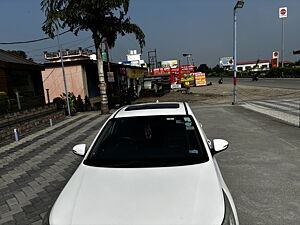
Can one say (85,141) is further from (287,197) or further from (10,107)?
(287,197)

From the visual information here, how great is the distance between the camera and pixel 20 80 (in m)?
14.1

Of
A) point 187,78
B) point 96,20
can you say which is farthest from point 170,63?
point 96,20

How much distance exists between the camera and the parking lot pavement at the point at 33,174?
3684 millimetres

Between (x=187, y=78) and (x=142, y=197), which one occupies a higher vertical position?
(x=187, y=78)

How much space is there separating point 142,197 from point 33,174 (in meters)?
4.27

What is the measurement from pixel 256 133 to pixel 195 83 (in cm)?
A: 3408

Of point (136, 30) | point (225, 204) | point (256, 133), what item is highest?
point (136, 30)

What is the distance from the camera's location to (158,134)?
9.96ft

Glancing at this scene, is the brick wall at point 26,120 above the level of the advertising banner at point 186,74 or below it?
below

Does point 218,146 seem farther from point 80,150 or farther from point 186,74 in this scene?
point 186,74

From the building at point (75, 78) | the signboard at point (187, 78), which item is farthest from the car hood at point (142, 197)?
the signboard at point (187, 78)

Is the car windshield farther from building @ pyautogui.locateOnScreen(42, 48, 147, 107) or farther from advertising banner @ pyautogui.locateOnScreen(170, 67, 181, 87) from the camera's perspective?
advertising banner @ pyautogui.locateOnScreen(170, 67, 181, 87)

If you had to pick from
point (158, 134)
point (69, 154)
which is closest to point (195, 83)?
point (69, 154)

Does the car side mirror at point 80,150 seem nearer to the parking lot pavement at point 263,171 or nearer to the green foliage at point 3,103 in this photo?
the parking lot pavement at point 263,171
